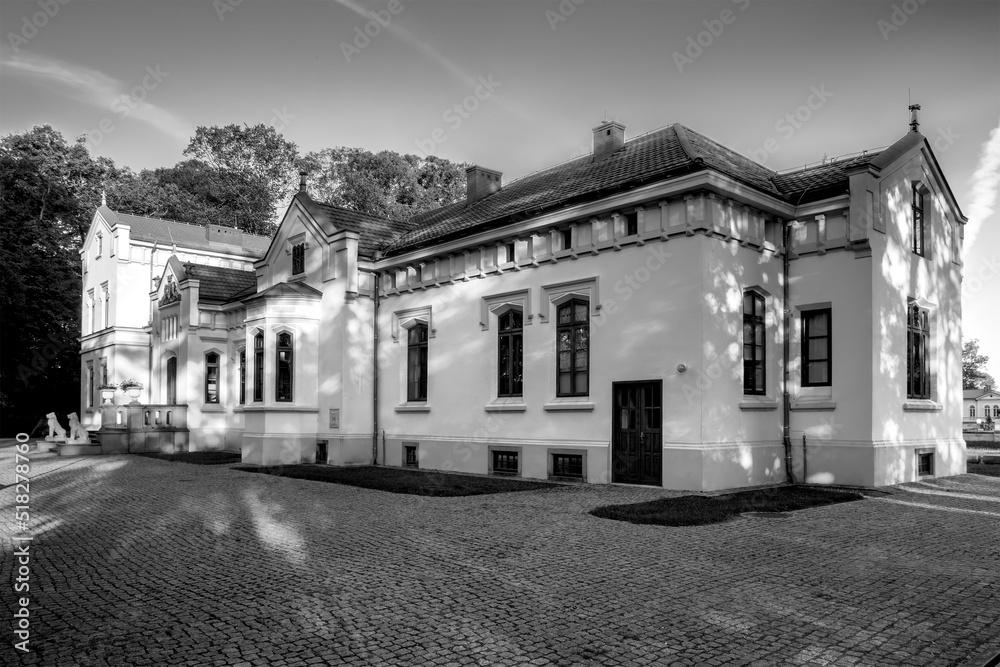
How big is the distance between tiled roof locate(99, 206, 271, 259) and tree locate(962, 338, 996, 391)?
96.6 metres

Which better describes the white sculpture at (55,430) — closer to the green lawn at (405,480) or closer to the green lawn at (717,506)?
the green lawn at (405,480)

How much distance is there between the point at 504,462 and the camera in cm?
1877

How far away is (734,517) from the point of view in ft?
36.9

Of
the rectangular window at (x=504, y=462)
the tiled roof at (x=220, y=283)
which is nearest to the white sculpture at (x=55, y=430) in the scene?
the tiled roof at (x=220, y=283)

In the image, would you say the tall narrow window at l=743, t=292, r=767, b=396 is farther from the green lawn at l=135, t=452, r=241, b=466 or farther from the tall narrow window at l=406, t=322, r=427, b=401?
the green lawn at l=135, t=452, r=241, b=466

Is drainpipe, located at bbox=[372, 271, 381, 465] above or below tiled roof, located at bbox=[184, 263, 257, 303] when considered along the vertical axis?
below

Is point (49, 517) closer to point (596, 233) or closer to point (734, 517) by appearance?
point (734, 517)

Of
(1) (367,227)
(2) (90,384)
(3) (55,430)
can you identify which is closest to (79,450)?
(3) (55,430)

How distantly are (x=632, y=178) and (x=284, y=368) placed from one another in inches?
496

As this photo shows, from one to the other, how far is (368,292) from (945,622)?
62.8 ft

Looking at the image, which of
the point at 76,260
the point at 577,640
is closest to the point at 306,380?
the point at 577,640

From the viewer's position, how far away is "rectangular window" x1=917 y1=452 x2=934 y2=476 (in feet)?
56.8

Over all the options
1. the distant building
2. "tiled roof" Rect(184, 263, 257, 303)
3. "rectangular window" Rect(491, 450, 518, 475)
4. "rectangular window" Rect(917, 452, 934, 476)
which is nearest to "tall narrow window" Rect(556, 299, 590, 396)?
"rectangular window" Rect(491, 450, 518, 475)

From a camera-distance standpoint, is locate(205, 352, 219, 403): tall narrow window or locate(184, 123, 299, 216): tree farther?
locate(184, 123, 299, 216): tree
